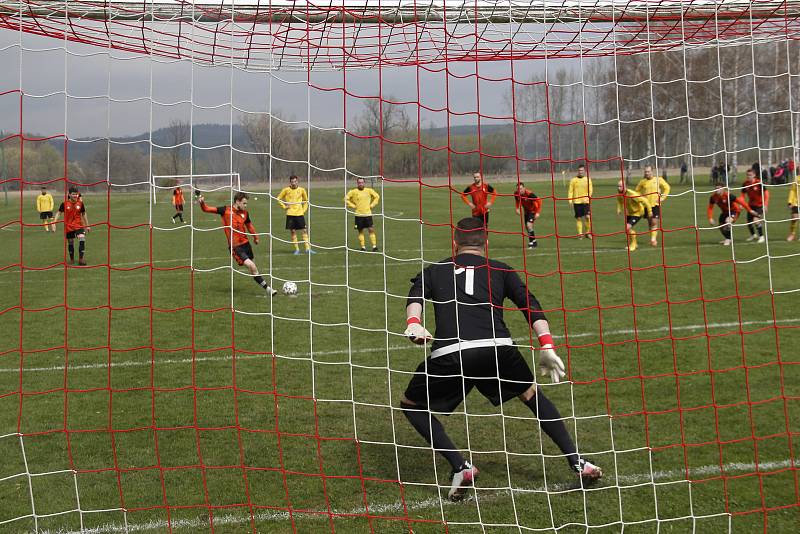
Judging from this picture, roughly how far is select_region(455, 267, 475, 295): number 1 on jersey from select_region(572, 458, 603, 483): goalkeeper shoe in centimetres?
134

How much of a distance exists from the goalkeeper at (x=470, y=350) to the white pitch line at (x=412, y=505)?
17 centimetres

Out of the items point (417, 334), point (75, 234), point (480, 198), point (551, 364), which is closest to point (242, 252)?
point (480, 198)

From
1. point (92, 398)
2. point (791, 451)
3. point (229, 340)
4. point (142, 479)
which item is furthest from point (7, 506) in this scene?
point (791, 451)

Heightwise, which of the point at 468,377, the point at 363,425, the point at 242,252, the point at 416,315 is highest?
the point at 242,252

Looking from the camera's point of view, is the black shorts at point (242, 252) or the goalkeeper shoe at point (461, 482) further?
the black shorts at point (242, 252)

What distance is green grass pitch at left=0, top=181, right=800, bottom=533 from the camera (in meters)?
4.80

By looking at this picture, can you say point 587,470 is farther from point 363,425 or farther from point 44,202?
point 44,202

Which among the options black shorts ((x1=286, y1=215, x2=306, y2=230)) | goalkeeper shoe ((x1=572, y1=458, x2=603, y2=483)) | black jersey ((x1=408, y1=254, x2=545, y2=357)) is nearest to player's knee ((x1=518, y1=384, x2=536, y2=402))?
black jersey ((x1=408, y1=254, x2=545, y2=357))

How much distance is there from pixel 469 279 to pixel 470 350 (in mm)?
509

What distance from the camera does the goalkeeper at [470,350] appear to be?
4926 millimetres

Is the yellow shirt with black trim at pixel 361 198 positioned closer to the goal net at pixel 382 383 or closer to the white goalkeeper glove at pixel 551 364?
the goal net at pixel 382 383

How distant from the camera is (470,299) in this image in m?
5.07

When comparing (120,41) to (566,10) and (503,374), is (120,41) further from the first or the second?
(503,374)

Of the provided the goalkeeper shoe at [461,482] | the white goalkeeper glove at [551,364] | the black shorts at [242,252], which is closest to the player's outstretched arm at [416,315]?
the white goalkeeper glove at [551,364]
